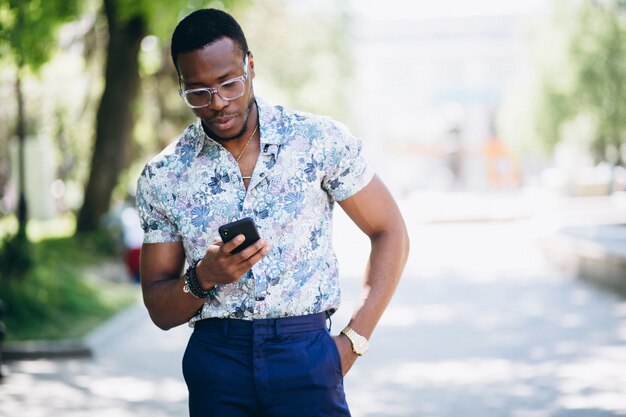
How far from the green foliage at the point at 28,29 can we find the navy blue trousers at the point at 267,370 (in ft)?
30.4

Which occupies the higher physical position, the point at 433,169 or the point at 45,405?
the point at 433,169

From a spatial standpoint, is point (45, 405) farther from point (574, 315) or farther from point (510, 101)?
point (510, 101)

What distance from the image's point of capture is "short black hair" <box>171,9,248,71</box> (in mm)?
3014

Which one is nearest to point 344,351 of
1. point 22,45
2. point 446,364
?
point 446,364

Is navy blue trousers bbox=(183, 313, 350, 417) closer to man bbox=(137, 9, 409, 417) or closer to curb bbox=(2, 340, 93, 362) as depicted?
man bbox=(137, 9, 409, 417)

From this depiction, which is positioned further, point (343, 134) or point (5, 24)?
point (5, 24)

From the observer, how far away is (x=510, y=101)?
48.9 meters

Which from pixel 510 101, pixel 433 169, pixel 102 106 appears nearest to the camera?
pixel 102 106

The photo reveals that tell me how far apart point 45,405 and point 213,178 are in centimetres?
556

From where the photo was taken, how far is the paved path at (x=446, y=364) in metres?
7.68

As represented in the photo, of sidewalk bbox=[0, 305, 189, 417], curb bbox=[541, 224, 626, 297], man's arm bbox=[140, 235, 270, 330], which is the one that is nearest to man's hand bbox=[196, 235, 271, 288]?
man's arm bbox=[140, 235, 270, 330]

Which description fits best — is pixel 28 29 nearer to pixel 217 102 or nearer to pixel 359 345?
pixel 217 102

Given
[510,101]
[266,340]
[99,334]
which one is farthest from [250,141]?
[510,101]

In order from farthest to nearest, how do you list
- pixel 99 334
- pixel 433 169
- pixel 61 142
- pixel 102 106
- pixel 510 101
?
pixel 433 169
pixel 510 101
pixel 61 142
pixel 102 106
pixel 99 334
